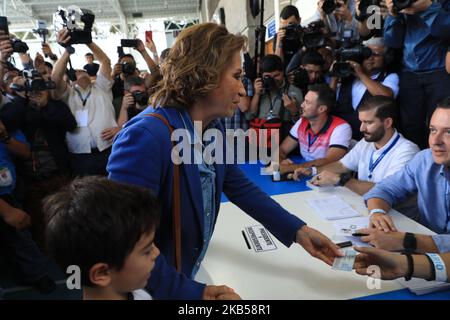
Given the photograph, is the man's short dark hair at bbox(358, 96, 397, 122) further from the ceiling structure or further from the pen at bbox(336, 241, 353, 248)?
the ceiling structure

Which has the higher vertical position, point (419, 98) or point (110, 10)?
point (110, 10)

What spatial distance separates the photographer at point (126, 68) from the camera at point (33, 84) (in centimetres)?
81

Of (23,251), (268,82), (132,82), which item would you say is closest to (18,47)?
(132,82)

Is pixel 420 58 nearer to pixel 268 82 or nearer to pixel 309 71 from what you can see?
pixel 309 71

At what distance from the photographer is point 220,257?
46.3 inches

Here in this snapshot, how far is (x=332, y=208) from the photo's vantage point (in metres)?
1.51

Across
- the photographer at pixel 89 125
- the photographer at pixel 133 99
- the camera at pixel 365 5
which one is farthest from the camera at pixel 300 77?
the photographer at pixel 89 125

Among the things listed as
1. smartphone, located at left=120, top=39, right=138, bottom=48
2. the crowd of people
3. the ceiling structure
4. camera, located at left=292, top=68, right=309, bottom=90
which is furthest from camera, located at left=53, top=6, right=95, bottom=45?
the ceiling structure

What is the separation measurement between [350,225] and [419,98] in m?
1.13

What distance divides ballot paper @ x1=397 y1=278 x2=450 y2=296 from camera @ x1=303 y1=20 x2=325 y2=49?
2082 millimetres

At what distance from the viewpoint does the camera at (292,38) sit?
8.98 feet

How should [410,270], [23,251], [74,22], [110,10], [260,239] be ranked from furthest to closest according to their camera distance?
1. [110,10]
2. [74,22]
3. [23,251]
4. [260,239]
5. [410,270]

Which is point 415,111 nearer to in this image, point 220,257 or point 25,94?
point 220,257

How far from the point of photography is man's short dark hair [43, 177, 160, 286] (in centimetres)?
64
